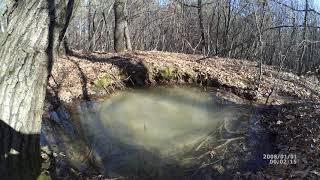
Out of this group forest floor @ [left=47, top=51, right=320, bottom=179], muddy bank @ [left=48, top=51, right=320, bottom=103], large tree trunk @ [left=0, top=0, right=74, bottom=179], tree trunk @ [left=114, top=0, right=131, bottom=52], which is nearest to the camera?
large tree trunk @ [left=0, top=0, right=74, bottom=179]

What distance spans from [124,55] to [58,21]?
1134cm

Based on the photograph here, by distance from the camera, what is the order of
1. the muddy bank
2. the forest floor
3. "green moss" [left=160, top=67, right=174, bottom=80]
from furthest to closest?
"green moss" [left=160, top=67, right=174, bottom=80], the muddy bank, the forest floor

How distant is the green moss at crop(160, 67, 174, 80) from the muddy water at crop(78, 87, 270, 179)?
3.27 ft

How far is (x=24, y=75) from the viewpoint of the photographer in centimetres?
312

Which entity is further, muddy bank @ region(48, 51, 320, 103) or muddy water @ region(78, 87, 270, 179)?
muddy bank @ region(48, 51, 320, 103)

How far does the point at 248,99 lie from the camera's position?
37.7 ft

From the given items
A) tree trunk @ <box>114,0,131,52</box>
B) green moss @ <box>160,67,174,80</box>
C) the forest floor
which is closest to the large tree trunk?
the forest floor

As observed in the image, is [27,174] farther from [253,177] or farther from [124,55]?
[124,55]

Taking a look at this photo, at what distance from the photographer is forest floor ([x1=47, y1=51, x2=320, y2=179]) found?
8297 mm

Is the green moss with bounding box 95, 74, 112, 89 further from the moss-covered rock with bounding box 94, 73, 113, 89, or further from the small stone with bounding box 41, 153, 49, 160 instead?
the small stone with bounding box 41, 153, 49, 160
